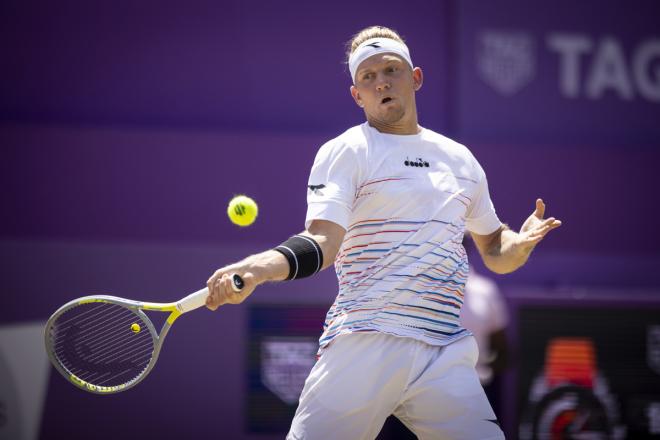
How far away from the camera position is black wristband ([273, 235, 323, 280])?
2969mm

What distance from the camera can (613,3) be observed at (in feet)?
25.4

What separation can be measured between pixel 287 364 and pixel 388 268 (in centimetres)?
342

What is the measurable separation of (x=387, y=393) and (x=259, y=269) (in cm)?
63

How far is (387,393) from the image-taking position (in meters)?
3.14

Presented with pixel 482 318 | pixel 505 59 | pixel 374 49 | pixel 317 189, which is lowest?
pixel 482 318

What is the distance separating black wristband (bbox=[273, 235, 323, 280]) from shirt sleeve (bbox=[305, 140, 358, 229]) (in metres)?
0.11

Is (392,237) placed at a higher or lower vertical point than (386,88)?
lower

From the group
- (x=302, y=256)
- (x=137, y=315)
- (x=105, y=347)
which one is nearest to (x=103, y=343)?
(x=105, y=347)

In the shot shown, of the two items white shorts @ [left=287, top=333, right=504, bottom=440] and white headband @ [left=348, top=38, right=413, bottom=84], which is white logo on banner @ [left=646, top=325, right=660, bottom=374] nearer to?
white shorts @ [left=287, top=333, right=504, bottom=440]

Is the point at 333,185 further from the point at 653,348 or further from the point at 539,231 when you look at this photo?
the point at 653,348

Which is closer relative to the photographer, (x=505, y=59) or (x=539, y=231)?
(x=539, y=231)

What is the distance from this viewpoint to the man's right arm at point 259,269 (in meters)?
2.86

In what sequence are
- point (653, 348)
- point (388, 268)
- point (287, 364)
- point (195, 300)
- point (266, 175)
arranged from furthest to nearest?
point (266, 175) < point (653, 348) < point (287, 364) < point (388, 268) < point (195, 300)

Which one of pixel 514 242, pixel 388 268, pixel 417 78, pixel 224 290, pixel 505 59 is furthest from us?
pixel 505 59
